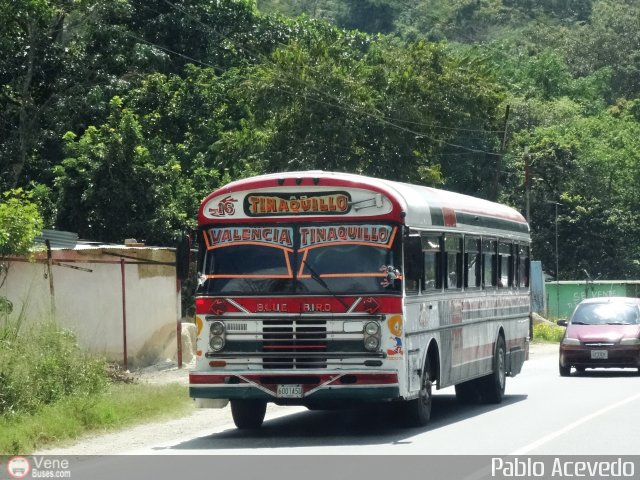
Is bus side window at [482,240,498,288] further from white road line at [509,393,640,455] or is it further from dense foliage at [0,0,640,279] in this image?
dense foliage at [0,0,640,279]

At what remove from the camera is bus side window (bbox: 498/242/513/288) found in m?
20.8

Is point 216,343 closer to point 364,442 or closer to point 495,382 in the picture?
point 364,442

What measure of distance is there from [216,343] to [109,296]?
32.1 feet

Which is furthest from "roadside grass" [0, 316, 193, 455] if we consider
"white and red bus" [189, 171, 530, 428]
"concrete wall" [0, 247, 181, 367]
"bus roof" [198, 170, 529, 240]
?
"bus roof" [198, 170, 529, 240]

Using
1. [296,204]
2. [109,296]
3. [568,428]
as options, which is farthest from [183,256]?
[109,296]

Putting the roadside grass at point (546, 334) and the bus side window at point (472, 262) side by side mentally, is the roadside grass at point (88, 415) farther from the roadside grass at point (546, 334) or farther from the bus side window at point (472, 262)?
the roadside grass at point (546, 334)

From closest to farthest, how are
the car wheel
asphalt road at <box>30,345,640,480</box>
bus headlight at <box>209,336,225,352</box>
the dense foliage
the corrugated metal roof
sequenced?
asphalt road at <box>30,345,640,480</box> < bus headlight at <box>209,336,225,352</box> < the corrugated metal roof < the car wheel < the dense foliage

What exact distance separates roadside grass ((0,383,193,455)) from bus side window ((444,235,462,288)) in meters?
4.27

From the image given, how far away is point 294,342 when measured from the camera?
14781 mm

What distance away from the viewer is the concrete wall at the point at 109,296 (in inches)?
890

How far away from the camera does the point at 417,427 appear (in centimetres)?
1616

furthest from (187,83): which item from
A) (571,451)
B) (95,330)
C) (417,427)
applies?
(571,451)
